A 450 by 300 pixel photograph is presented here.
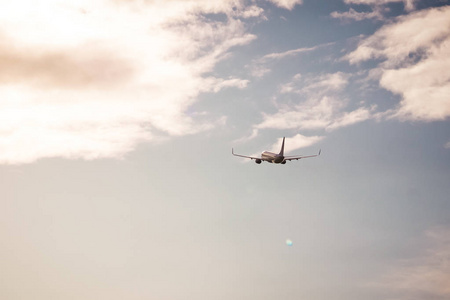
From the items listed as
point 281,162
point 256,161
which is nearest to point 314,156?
point 281,162

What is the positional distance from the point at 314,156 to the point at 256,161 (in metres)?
28.7

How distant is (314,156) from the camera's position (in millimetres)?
184375

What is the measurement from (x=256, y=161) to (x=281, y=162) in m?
13.8

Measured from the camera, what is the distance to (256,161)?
19975 centimetres

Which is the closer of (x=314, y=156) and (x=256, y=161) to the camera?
(x=314, y=156)

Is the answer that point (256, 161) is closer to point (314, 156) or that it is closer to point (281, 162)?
point (281, 162)

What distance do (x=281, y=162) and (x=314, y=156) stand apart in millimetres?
15266

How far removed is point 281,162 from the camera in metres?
191
